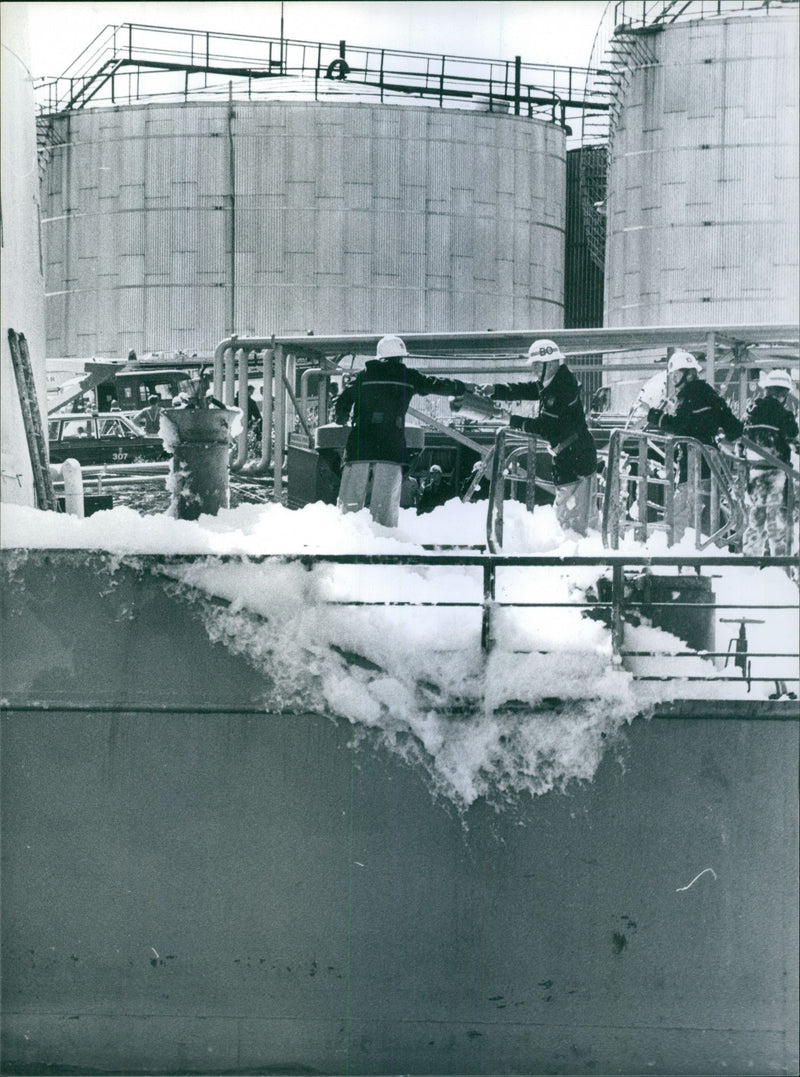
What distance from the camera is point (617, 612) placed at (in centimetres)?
660

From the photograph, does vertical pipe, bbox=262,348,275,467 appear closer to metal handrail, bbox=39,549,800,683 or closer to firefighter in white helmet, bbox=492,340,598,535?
firefighter in white helmet, bbox=492,340,598,535

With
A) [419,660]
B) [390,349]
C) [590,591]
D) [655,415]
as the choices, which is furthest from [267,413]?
[419,660]

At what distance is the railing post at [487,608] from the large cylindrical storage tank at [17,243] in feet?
9.84

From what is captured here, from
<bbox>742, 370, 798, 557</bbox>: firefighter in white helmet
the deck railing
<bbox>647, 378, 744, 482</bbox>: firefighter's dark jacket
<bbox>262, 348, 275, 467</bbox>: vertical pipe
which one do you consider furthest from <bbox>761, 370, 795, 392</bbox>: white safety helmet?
<bbox>262, 348, 275, 467</bbox>: vertical pipe

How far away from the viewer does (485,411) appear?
26.5 ft

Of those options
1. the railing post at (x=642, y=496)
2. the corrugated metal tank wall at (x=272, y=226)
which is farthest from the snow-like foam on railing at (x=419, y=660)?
the corrugated metal tank wall at (x=272, y=226)

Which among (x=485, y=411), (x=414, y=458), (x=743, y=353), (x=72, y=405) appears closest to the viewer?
(x=485, y=411)

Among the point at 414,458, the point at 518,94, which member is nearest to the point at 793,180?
the point at 518,94

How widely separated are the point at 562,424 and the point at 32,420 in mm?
3421

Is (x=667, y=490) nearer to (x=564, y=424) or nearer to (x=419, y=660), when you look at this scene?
(x=564, y=424)

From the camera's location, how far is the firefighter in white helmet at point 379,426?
837 cm

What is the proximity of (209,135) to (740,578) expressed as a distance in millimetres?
18083

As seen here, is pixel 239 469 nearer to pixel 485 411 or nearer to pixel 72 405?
pixel 485 411

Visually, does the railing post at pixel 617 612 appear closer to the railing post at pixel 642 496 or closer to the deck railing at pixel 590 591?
the deck railing at pixel 590 591
